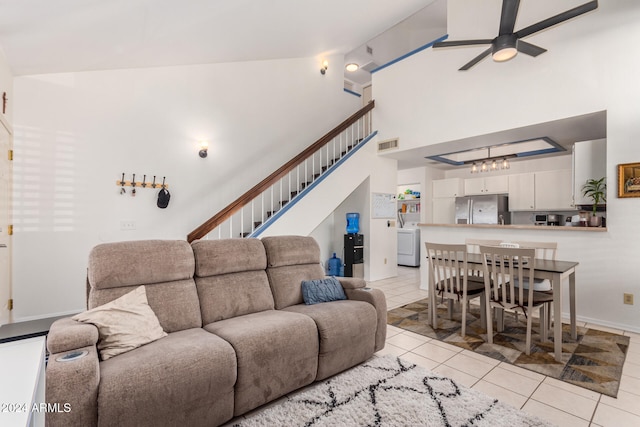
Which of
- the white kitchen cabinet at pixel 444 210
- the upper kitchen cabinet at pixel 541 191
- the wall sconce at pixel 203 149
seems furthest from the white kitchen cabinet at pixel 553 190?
the wall sconce at pixel 203 149

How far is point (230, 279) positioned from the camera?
102 inches

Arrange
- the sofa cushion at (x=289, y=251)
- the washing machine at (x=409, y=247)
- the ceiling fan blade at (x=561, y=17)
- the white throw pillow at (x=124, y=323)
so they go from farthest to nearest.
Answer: the washing machine at (x=409, y=247), the sofa cushion at (x=289, y=251), the ceiling fan blade at (x=561, y=17), the white throw pillow at (x=124, y=323)

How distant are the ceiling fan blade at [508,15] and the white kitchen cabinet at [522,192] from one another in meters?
4.30

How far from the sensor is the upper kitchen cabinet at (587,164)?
12.9 ft

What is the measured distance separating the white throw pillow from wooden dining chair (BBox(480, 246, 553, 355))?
2883 millimetres

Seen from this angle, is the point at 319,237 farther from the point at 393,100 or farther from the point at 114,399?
the point at 114,399

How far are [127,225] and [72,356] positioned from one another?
3188mm

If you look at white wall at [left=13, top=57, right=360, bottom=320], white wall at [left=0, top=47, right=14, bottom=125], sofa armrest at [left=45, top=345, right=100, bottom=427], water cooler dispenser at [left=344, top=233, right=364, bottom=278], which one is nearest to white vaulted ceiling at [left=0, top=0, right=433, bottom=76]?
white wall at [left=0, top=47, right=14, bottom=125]

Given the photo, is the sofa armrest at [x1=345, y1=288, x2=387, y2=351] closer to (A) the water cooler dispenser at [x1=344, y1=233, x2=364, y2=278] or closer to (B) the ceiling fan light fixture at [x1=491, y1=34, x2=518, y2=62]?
(B) the ceiling fan light fixture at [x1=491, y1=34, x2=518, y2=62]

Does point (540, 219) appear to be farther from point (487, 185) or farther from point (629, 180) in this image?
point (629, 180)

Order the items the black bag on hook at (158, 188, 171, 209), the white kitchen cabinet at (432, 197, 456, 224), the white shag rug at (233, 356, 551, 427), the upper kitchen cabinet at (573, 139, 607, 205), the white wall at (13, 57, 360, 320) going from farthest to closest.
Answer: the white kitchen cabinet at (432, 197, 456, 224) < the black bag on hook at (158, 188, 171, 209) < the upper kitchen cabinet at (573, 139, 607, 205) < the white wall at (13, 57, 360, 320) < the white shag rug at (233, 356, 551, 427)

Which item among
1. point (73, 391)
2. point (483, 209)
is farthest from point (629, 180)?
point (73, 391)

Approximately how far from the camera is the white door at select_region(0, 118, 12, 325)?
10.5 feet

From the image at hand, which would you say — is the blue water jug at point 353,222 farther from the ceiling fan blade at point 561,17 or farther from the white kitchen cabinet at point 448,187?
the ceiling fan blade at point 561,17
